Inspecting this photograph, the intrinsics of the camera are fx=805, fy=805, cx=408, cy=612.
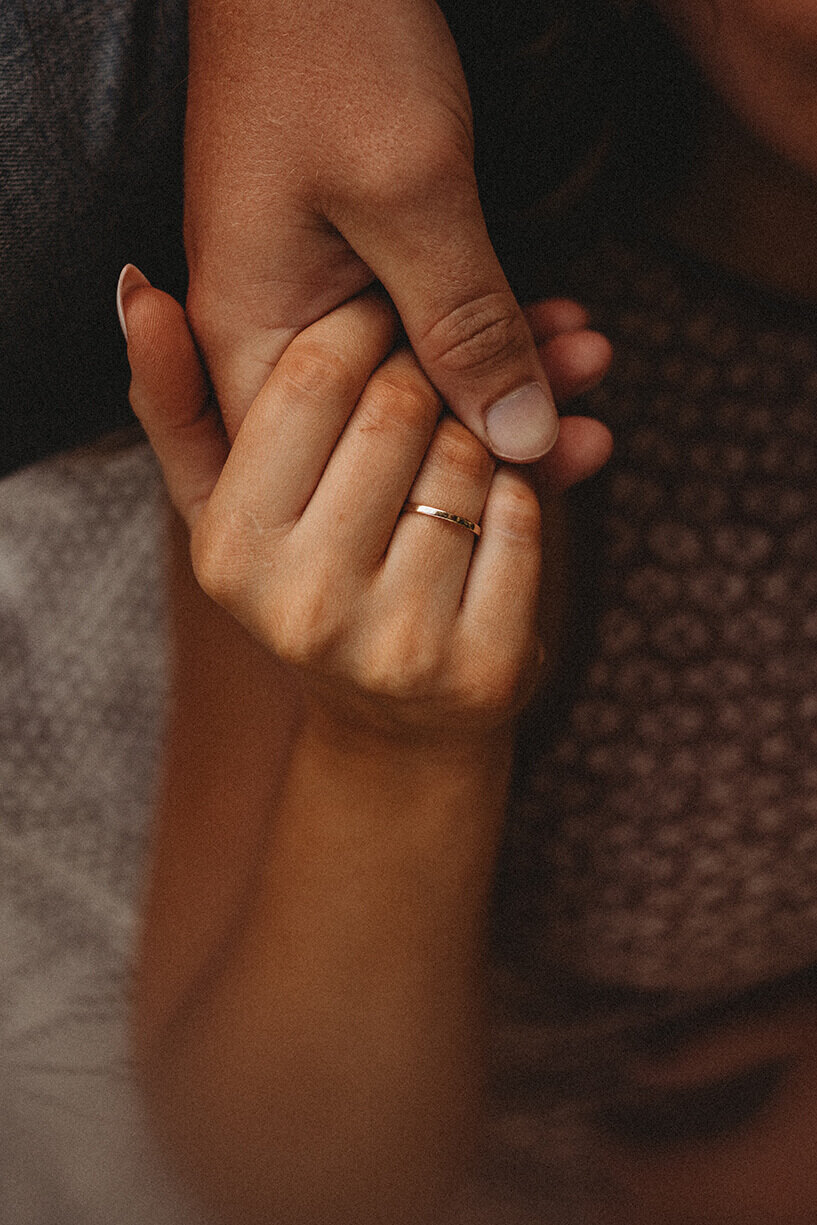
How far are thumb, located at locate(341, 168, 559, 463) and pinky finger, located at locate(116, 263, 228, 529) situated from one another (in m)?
0.08

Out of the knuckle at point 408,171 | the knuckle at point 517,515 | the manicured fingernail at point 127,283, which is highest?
the knuckle at point 408,171

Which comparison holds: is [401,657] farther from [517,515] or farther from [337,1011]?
[337,1011]

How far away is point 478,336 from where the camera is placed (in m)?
0.31

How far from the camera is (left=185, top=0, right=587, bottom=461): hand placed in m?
0.28

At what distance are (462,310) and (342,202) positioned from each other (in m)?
0.06

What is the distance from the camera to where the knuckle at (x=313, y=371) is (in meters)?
0.29

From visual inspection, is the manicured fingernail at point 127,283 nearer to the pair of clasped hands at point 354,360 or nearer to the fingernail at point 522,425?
the pair of clasped hands at point 354,360

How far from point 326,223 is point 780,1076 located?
494 millimetres

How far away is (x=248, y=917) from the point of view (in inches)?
16.7

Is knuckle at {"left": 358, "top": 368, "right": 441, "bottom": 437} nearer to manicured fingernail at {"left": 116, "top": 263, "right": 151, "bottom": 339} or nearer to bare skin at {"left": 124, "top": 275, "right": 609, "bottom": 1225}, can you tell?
bare skin at {"left": 124, "top": 275, "right": 609, "bottom": 1225}

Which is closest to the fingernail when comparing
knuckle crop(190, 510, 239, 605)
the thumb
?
the thumb

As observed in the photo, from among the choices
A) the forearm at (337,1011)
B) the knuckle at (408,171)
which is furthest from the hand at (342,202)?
the forearm at (337,1011)

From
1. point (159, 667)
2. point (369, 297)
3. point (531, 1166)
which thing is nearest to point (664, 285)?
point (369, 297)

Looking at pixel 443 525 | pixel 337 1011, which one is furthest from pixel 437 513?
pixel 337 1011
